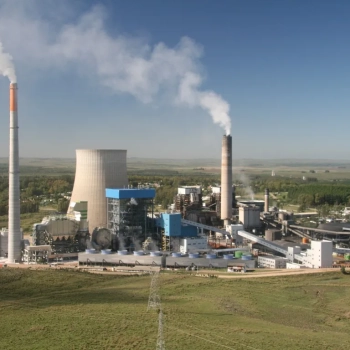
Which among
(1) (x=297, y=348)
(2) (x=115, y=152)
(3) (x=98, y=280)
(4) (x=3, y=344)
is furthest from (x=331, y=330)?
(2) (x=115, y=152)

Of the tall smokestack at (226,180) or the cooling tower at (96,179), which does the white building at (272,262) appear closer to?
the tall smokestack at (226,180)

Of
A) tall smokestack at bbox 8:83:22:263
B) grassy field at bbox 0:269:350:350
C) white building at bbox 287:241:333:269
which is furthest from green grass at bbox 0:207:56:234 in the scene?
white building at bbox 287:241:333:269

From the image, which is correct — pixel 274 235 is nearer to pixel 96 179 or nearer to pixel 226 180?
pixel 226 180

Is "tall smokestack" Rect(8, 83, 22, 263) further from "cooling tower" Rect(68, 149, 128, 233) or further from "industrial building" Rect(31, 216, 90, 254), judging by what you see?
"cooling tower" Rect(68, 149, 128, 233)

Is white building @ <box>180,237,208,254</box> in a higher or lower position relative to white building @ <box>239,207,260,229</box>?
lower

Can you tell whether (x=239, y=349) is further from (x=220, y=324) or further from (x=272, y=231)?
(x=272, y=231)
